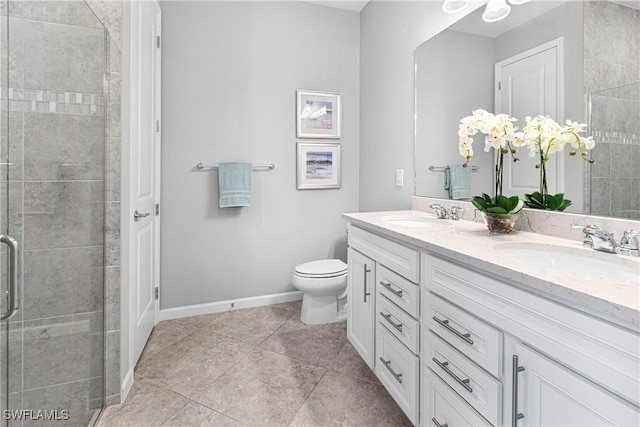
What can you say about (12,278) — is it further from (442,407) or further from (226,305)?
(226,305)

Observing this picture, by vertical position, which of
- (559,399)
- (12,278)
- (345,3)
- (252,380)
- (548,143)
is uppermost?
(345,3)

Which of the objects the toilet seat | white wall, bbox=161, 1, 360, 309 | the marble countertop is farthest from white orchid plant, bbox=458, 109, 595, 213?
white wall, bbox=161, 1, 360, 309

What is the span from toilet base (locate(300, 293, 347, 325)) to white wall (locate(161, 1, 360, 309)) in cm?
50

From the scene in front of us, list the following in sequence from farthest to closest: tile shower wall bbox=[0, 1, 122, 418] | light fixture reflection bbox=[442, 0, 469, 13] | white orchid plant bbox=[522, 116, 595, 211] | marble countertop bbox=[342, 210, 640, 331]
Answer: light fixture reflection bbox=[442, 0, 469, 13], white orchid plant bbox=[522, 116, 595, 211], tile shower wall bbox=[0, 1, 122, 418], marble countertop bbox=[342, 210, 640, 331]

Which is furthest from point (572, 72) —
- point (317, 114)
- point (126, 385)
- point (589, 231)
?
point (126, 385)

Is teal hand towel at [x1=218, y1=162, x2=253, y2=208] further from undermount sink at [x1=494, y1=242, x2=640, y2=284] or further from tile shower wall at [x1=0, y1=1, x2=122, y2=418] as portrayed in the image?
undermount sink at [x1=494, y1=242, x2=640, y2=284]

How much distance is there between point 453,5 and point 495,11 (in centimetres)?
31

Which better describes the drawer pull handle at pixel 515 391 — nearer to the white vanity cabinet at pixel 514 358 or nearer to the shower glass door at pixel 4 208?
the white vanity cabinet at pixel 514 358

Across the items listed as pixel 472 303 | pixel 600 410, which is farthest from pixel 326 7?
pixel 600 410

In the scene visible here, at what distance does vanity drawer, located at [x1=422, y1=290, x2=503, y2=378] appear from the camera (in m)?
0.91

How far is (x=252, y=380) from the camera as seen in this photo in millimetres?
1774

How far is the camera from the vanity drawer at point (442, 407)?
1.01 meters

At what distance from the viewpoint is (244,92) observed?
2.67 meters

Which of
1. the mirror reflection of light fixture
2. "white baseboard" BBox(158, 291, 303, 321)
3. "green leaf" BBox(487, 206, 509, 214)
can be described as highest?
the mirror reflection of light fixture
